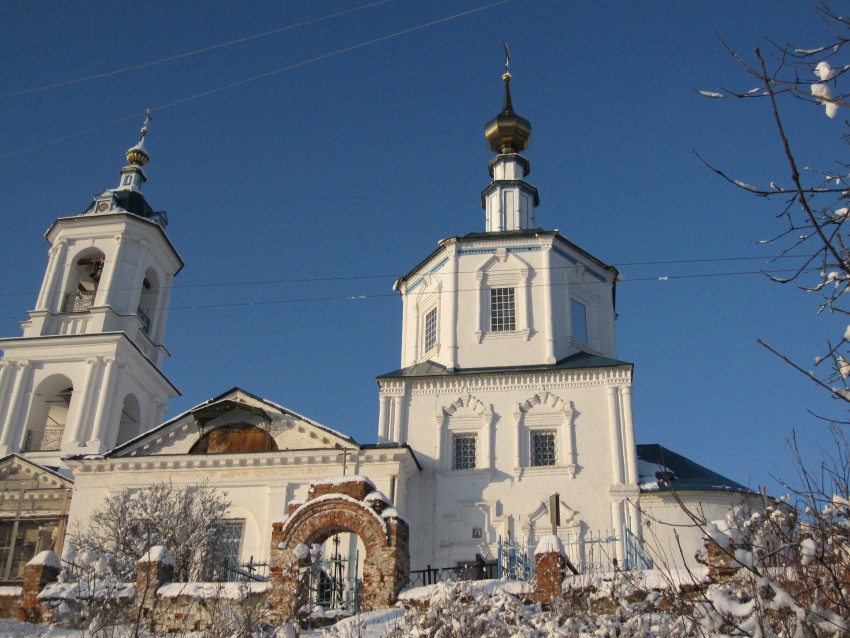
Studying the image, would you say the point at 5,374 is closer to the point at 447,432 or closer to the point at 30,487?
the point at 30,487

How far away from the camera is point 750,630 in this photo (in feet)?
16.1

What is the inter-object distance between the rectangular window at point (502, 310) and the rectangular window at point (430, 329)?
1740 millimetres

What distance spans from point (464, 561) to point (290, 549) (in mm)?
8499

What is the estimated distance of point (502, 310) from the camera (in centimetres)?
2466

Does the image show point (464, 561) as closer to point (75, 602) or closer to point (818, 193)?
point (75, 602)

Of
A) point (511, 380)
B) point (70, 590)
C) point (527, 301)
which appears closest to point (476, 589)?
point (70, 590)

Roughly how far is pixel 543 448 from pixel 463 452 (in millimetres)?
1995

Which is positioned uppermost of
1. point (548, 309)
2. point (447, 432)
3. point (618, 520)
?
point (548, 309)

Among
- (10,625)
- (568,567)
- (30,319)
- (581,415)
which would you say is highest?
(30,319)

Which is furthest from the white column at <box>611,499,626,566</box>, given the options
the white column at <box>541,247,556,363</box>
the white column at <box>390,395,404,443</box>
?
the white column at <box>390,395,404,443</box>

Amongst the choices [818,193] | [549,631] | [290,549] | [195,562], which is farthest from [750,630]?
[195,562]

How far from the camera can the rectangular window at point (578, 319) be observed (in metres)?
24.7

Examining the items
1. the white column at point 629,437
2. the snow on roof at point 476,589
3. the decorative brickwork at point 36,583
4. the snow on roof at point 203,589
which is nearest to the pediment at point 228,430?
the white column at point 629,437

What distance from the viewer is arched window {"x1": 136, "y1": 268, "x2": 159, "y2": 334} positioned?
1199 inches
